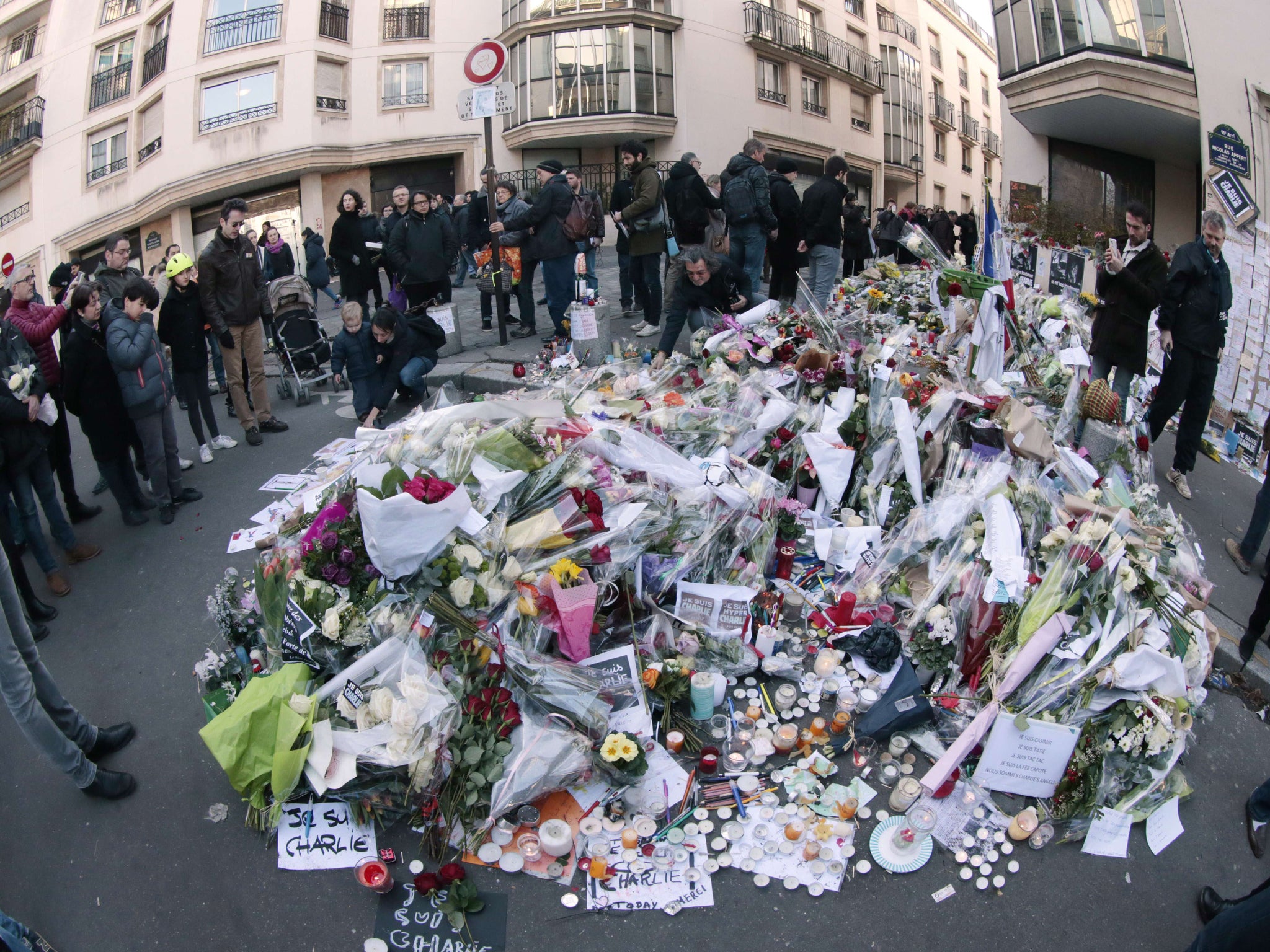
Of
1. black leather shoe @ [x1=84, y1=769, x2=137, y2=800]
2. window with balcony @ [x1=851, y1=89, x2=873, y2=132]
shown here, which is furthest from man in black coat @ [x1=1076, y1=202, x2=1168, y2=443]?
window with balcony @ [x1=851, y1=89, x2=873, y2=132]

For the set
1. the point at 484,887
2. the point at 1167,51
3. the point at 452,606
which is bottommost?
the point at 484,887

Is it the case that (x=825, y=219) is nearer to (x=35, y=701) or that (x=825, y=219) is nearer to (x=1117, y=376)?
(x=1117, y=376)

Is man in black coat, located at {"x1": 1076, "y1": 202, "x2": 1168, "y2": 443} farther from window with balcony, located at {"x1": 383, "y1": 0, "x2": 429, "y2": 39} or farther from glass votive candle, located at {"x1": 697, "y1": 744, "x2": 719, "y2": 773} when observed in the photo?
window with balcony, located at {"x1": 383, "y1": 0, "x2": 429, "y2": 39}

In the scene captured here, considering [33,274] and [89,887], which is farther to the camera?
[33,274]

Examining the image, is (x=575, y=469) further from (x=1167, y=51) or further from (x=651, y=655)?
(x=1167, y=51)

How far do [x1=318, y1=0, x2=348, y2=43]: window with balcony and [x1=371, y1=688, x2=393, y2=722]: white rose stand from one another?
15.6 meters

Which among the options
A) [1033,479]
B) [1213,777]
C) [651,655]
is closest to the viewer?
[1213,777]

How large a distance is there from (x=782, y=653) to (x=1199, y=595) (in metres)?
2.23

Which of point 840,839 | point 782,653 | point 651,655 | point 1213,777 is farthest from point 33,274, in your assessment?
point 1213,777

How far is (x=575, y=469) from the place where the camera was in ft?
13.2

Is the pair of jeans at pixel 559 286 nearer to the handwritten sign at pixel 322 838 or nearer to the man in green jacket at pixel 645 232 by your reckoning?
the man in green jacket at pixel 645 232

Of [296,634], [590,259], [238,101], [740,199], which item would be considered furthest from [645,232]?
[238,101]

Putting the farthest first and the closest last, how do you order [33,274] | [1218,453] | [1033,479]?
[1218,453] → [33,274] → [1033,479]

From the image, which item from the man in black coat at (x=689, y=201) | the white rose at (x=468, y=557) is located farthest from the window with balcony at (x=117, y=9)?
the white rose at (x=468, y=557)
